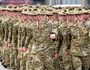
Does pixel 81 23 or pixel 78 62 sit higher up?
pixel 81 23

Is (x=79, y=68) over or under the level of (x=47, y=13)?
under

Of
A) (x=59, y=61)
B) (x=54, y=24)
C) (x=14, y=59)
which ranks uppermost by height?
(x=54, y=24)

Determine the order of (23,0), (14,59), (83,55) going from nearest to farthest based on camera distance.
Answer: (83,55)
(14,59)
(23,0)

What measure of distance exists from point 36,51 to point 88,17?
131cm

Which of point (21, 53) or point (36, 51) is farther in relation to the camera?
point (21, 53)

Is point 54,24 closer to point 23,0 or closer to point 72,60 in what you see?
point 72,60

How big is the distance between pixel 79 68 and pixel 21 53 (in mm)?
1951

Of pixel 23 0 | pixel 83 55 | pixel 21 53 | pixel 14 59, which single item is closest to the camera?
pixel 83 55

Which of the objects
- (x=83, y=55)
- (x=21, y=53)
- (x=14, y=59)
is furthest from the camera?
(x=14, y=59)

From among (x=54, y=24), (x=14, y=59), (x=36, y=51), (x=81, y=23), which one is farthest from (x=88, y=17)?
(x=14, y=59)

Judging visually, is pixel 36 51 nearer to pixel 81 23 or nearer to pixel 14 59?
pixel 81 23

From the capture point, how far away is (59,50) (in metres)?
8.11

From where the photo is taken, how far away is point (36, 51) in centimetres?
819

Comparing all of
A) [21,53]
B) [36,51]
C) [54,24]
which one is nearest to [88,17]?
[54,24]
